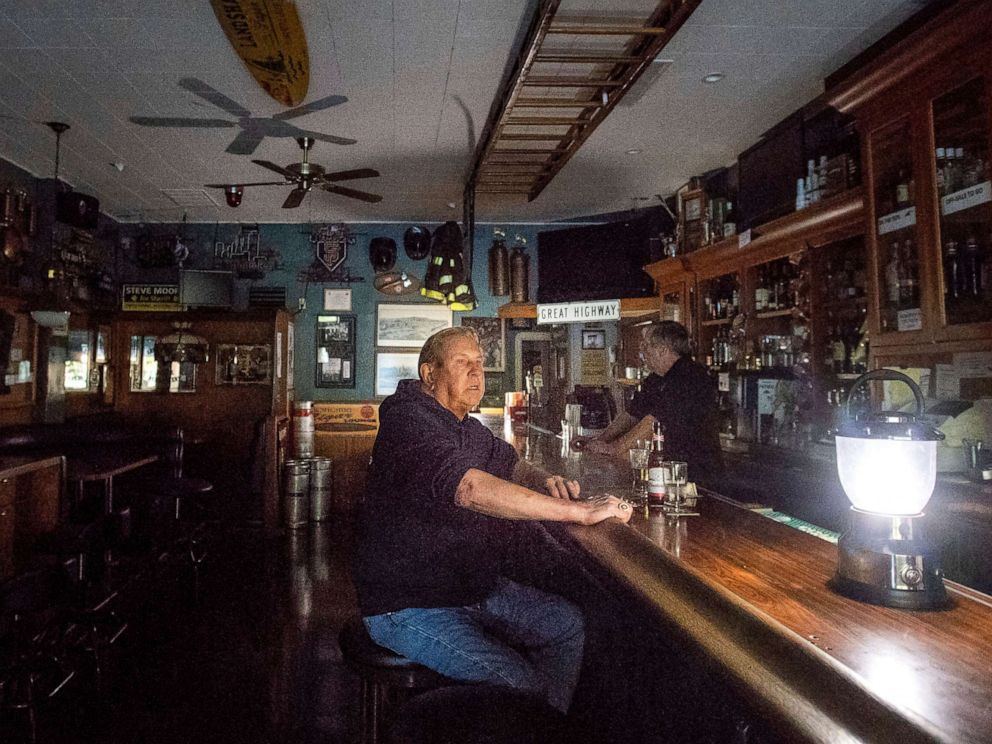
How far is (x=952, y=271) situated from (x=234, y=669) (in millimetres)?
3917

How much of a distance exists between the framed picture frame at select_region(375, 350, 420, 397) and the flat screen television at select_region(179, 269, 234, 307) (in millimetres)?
1920

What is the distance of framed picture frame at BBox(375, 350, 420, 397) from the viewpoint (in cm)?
785

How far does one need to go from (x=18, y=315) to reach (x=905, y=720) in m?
7.11

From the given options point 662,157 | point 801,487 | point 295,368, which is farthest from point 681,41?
point 295,368

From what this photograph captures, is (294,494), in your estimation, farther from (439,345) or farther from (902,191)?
(902,191)

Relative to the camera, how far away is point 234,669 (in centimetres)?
320

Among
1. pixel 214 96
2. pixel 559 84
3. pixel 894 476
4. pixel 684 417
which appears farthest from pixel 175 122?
pixel 894 476

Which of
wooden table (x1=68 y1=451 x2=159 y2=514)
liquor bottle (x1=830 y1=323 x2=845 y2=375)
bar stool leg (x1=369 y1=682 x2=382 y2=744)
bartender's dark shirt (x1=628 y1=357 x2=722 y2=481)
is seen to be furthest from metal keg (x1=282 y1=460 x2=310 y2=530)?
liquor bottle (x1=830 y1=323 x2=845 y2=375)

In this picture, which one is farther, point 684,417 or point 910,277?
point 684,417

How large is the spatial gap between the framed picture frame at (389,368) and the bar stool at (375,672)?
19.8ft

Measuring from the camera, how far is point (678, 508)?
6.66 ft

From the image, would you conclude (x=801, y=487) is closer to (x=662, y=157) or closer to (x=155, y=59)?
(x=662, y=157)

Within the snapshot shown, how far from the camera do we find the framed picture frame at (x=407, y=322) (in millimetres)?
7859

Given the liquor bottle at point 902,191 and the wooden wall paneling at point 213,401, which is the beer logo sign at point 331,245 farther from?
the liquor bottle at point 902,191
